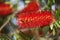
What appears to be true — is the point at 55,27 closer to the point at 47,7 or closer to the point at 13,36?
the point at 47,7

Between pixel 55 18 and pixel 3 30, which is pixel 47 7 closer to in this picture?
pixel 55 18

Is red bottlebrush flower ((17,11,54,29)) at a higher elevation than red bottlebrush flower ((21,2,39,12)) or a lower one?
lower

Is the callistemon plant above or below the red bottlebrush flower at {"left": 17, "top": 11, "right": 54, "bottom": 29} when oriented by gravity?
above

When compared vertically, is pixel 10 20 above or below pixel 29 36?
above

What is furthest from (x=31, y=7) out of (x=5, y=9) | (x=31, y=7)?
(x=5, y=9)

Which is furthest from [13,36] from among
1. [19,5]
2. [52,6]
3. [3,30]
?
[52,6]
